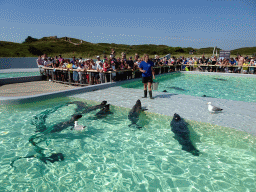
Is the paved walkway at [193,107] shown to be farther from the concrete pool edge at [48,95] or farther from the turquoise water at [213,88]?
the turquoise water at [213,88]

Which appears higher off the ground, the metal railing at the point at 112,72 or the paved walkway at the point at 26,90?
the metal railing at the point at 112,72

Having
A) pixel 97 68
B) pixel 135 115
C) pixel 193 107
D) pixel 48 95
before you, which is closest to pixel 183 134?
pixel 135 115

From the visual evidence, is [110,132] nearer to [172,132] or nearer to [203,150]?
[172,132]

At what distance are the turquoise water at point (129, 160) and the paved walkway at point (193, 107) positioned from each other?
0.45 metres

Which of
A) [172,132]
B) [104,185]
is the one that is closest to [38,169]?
[104,185]

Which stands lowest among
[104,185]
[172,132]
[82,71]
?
[104,185]

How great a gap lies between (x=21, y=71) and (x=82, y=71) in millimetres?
16059

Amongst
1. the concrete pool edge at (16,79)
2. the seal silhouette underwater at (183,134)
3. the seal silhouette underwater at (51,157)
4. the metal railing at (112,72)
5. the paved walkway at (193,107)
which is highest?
the metal railing at (112,72)

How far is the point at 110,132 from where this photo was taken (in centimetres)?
552

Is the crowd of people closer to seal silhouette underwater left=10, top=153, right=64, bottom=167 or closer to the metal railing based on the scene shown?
the metal railing

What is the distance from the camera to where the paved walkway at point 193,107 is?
18.7 feet

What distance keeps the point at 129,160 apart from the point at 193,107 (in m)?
3.99

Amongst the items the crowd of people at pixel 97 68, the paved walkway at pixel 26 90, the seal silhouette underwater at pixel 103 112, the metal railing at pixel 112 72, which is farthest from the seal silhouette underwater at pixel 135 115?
the metal railing at pixel 112 72

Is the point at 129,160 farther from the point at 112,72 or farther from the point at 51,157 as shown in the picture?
the point at 112,72
